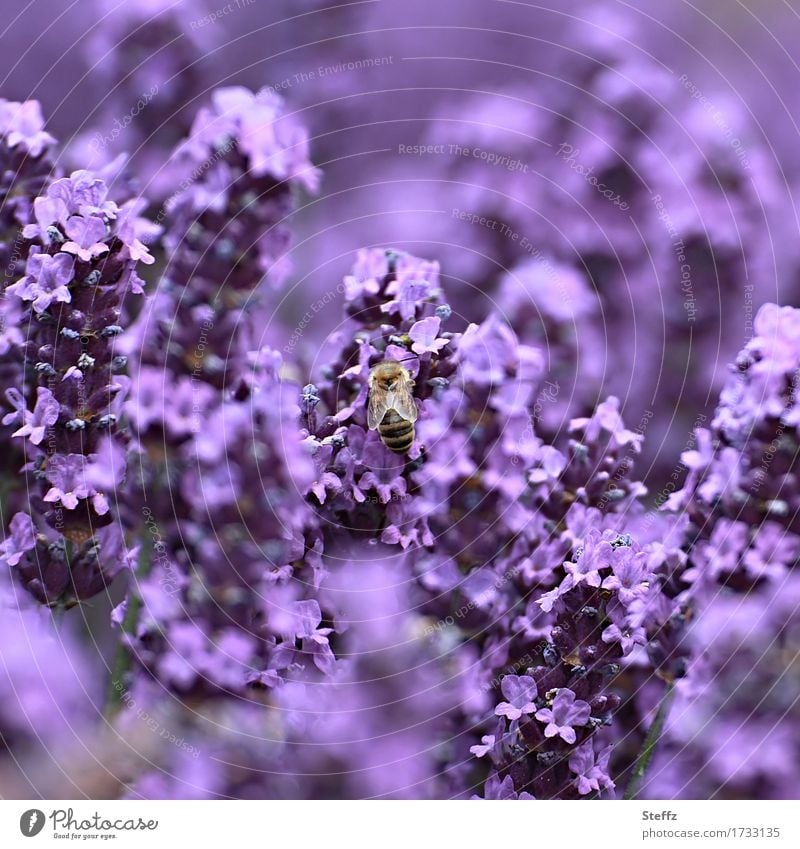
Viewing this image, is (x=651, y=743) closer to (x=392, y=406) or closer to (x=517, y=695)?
(x=517, y=695)

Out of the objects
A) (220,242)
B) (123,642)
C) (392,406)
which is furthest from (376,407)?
(123,642)

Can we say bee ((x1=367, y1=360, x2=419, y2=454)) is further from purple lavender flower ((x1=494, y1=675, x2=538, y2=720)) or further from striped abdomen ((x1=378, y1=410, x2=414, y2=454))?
purple lavender flower ((x1=494, y1=675, x2=538, y2=720))

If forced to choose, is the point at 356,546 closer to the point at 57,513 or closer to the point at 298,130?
the point at 57,513

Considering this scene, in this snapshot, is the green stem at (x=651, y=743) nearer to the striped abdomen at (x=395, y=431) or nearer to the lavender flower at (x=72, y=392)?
the striped abdomen at (x=395, y=431)

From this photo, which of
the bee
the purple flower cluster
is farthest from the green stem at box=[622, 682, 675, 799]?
the bee

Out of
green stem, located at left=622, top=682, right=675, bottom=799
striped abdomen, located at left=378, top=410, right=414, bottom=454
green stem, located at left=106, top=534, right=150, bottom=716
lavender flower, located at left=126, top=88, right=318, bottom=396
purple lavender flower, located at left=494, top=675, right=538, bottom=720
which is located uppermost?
lavender flower, located at left=126, top=88, right=318, bottom=396

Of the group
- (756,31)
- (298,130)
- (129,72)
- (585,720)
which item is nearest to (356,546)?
(585,720)

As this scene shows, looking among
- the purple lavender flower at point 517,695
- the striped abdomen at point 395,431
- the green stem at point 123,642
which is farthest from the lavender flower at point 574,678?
the green stem at point 123,642
